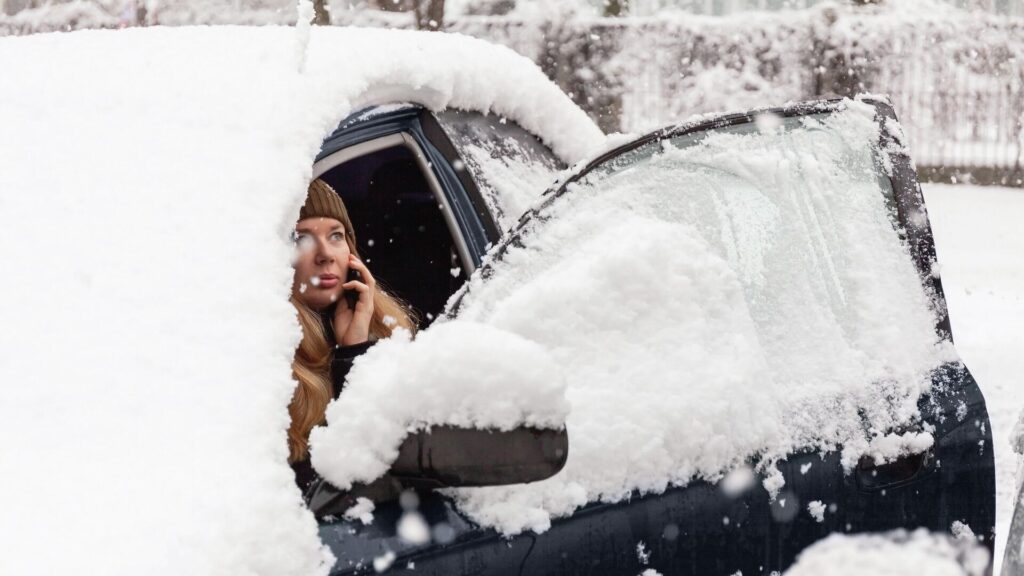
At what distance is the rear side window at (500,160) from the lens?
2.83 meters

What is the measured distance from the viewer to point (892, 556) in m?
2.26

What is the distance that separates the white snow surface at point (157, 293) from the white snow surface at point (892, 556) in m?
0.97

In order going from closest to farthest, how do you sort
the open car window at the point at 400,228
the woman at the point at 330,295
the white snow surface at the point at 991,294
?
the woman at the point at 330,295
the open car window at the point at 400,228
the white snow surface at the point at 991,294

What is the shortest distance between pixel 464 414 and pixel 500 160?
1.45 meters

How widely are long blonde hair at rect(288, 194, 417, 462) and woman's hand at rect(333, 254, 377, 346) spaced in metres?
0.02

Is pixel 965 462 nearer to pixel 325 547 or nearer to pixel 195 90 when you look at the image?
pixel 325 547

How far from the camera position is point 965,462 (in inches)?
94.6

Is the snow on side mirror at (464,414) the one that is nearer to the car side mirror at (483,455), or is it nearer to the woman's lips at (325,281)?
the car side mirror at (483,455)

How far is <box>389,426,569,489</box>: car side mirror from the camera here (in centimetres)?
158

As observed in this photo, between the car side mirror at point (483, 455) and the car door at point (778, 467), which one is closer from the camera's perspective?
the car side mirror at point (483, 455)

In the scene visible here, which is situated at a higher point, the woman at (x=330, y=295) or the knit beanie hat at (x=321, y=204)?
the knit beanie hat at (x=321, y=204)

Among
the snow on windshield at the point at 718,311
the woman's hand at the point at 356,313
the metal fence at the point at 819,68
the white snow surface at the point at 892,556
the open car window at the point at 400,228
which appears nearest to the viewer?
the snow on windshield at the point at 718,311

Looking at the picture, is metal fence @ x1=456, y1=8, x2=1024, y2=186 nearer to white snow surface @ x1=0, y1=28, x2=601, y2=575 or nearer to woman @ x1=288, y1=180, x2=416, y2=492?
woman @ x1=288, y1=180, x2=416, y2=492

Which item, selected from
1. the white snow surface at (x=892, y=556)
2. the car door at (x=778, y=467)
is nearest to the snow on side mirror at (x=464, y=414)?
the car door at (x=778, y=467)
